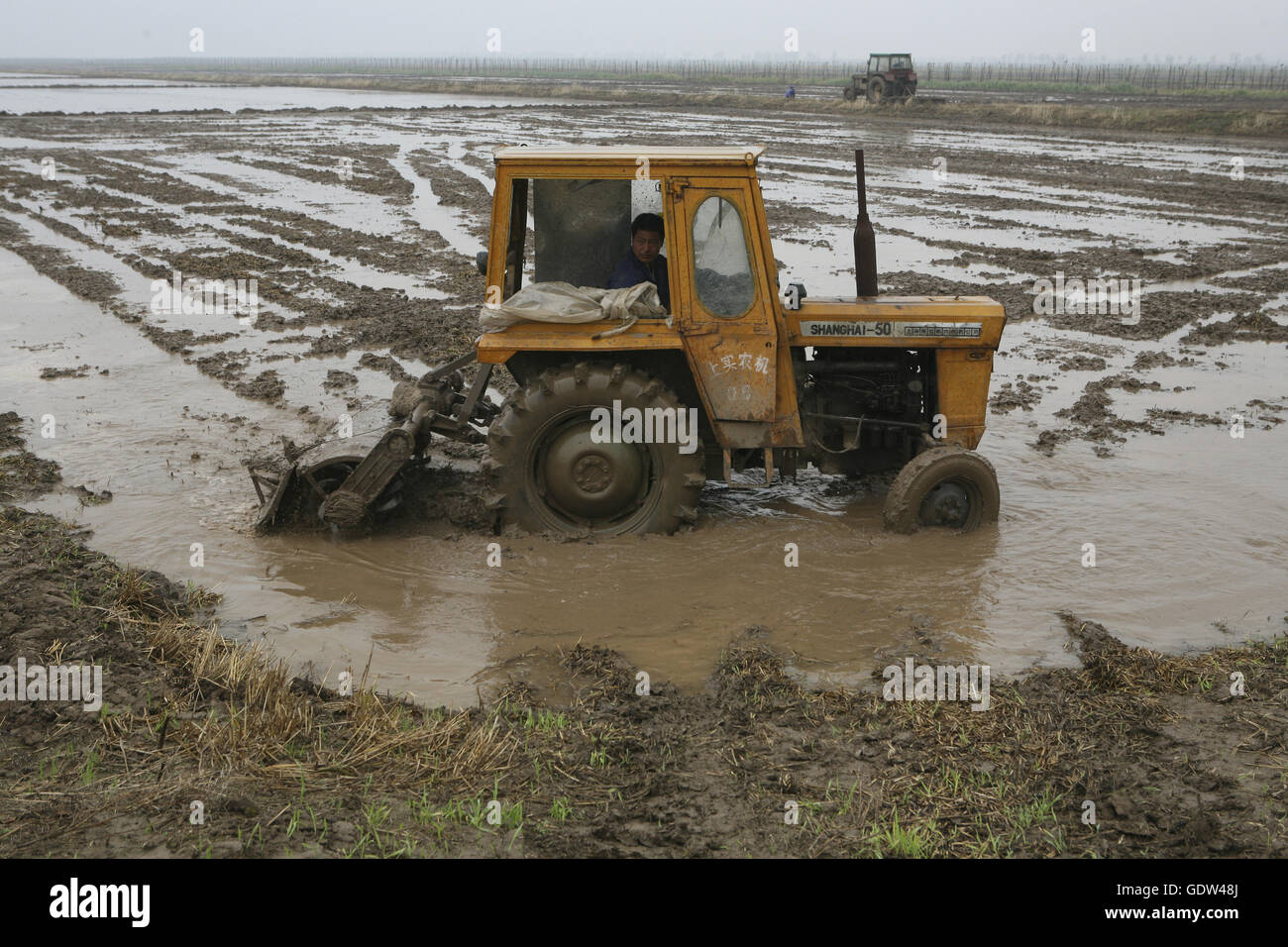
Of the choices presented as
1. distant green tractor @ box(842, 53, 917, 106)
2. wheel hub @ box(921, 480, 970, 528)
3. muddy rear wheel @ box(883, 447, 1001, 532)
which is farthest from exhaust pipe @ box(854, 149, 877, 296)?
distant green tractor @ box(842, 53, 917, 106)

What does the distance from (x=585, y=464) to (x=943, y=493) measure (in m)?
2.22

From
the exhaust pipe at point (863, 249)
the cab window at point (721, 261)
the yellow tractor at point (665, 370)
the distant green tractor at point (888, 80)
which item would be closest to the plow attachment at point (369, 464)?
the yellow tractor at point (665, 370)

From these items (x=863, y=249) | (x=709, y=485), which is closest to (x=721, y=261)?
(x=863, y=249)

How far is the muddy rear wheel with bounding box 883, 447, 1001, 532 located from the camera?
6781 mm

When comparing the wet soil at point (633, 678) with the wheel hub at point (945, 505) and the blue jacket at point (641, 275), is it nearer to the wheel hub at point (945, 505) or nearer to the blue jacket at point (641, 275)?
the wheel hub at point (945, 505)

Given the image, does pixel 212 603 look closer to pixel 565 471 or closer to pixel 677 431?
pixel 565 471

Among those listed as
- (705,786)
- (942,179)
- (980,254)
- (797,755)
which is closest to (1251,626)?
(797,755)

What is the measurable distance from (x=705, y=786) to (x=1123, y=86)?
251 ft

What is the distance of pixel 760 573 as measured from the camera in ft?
21.7

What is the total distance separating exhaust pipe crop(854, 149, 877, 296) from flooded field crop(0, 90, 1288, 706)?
151cm

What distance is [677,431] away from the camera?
21.8 feet

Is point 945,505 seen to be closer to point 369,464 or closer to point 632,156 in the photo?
point 632,156

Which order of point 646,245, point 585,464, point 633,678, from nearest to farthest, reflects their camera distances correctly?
point 633,678, point 646,245, point 585,464

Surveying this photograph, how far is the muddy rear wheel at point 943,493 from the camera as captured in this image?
6.78m
